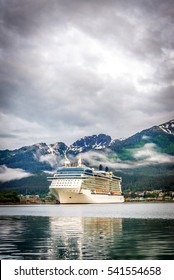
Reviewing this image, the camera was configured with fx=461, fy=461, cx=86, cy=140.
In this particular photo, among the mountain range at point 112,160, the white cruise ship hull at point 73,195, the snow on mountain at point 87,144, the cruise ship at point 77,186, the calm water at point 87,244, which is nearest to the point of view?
the calm water at point 87,244

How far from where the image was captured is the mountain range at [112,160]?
113 ft

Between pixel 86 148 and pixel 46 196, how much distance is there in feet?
34.2

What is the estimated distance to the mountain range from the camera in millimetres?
34531

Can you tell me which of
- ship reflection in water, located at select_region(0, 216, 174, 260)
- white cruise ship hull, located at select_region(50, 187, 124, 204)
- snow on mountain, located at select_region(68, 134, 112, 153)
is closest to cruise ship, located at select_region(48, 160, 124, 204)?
white cruise ship hull, located at select_region(50, 187, 124, 204)

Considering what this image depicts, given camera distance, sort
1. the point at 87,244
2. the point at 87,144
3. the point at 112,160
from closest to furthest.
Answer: the point at 87,244, the point at 87,144, the point at 112,160

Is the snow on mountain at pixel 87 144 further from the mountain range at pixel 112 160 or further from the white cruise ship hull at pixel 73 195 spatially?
the white cruise ship hull at pixel 73 195

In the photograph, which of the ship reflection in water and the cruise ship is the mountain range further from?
the ship reflection in water

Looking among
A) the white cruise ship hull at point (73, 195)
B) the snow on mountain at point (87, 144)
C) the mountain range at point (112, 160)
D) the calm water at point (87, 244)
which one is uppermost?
the snow on mountain at point (87, 144)

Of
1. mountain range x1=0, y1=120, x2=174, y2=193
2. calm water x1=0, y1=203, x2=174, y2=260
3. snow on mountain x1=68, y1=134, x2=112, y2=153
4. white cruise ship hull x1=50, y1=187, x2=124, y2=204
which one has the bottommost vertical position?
calm water x1=0, y1=203, x2=174, y2=260

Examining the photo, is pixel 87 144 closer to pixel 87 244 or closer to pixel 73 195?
pixel 73 195

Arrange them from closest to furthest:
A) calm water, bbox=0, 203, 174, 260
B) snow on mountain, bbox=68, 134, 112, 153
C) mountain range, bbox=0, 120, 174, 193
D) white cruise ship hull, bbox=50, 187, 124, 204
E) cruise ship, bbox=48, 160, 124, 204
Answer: calm water, bbox=0, 203, 174, 260, mountain range, bbox=0, 120, 174, 193, white cruise ship hull, bbox=50, 187, 124, 204, cruise ship, bbox=48, 160, 124, 204, snow on mountain, bbox=68, 134, 112, 153

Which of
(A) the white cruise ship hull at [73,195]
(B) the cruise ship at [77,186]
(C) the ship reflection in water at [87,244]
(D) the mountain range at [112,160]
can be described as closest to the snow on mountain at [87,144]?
(D) the mountain range at [112,160]

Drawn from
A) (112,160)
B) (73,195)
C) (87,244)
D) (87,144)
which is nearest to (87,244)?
(87,244)

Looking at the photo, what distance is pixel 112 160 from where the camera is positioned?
5766cm
